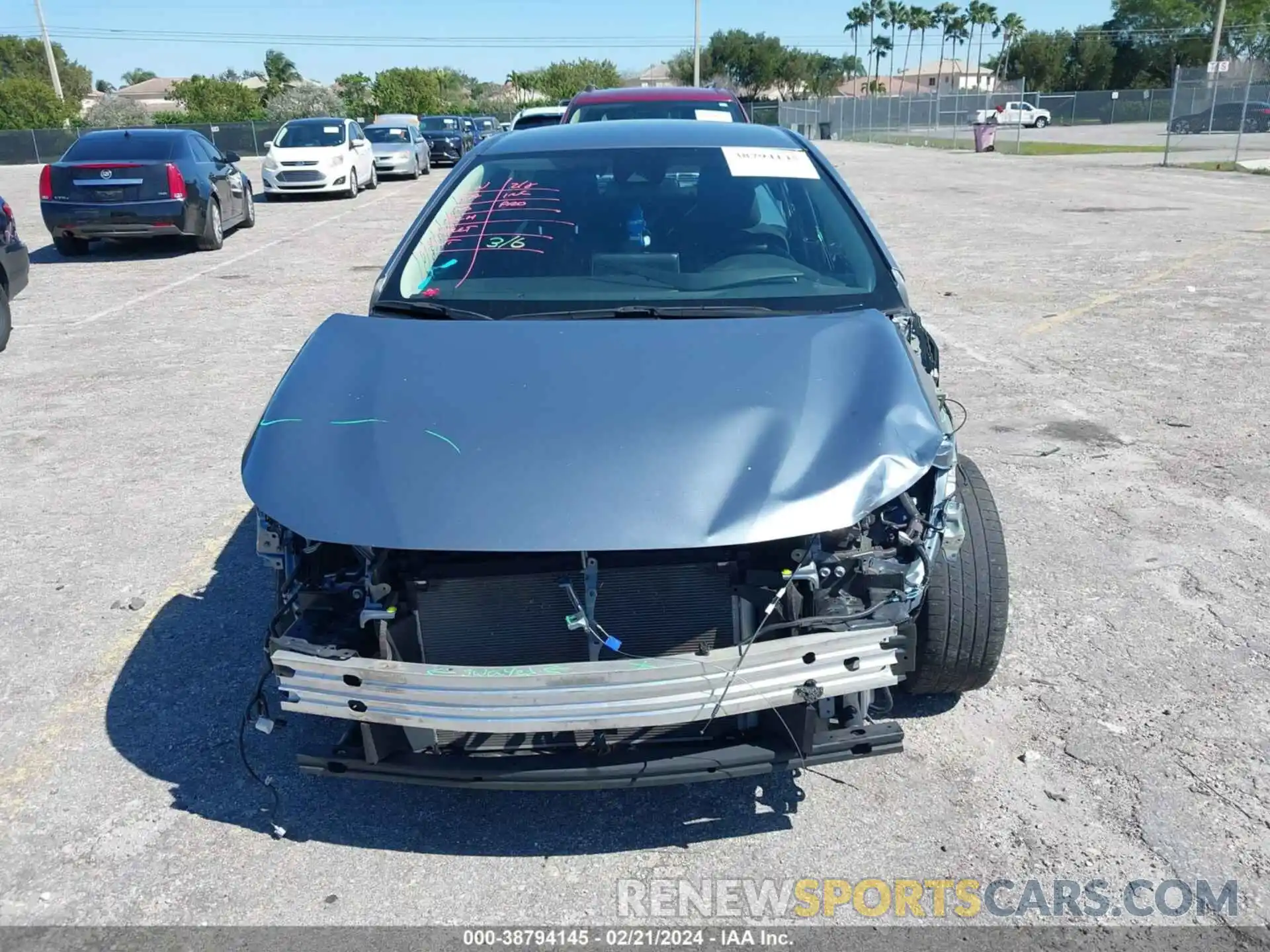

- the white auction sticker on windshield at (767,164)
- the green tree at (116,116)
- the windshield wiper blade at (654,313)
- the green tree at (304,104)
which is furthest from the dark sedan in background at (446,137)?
the windshield wiper blade at (654,313)

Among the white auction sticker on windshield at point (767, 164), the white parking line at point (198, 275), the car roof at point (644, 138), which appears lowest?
the white parking line at point (198, 275)

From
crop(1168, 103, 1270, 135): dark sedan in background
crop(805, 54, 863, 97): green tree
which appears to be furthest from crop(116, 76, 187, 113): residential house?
crop(1168, 103, 1270, 135): dark sedan in background

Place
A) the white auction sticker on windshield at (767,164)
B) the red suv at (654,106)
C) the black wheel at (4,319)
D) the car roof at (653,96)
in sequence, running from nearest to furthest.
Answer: the white auction sticker on windshield at (767,164) < the black wheel at (4,319) < the red suv at (654,106) < the car roof at (653,96)

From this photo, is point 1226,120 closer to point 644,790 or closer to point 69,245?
point 69,245

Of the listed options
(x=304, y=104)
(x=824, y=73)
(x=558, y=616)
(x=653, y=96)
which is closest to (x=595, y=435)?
(x=558, y=616)

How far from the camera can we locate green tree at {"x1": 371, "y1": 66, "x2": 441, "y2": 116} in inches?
2269

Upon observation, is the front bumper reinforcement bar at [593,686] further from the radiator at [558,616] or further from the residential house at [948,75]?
the residential house at [948,75]

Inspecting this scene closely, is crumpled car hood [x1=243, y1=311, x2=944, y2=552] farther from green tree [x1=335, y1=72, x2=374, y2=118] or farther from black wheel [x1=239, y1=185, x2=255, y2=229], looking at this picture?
green tree [x1=335, y1=72, x2=374, y2=118]

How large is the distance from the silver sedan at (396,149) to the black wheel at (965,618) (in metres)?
23.8

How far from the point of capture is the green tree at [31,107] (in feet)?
158

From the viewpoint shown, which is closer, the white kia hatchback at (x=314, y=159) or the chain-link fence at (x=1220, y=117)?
the white kia hatchback at (x=314, y=159)

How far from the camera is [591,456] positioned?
258 centimetres

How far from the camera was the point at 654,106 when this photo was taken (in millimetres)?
10461

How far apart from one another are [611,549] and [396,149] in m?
25.0
